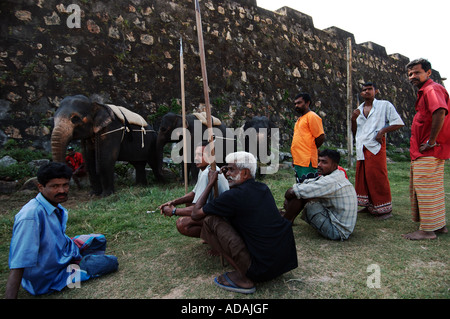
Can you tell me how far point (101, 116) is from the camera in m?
5.61

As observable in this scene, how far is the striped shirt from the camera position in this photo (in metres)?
3.07

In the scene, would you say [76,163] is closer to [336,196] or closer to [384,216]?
[336,196]

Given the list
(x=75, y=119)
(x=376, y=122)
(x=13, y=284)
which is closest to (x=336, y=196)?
(x=376, y=122)

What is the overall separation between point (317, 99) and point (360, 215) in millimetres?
9908

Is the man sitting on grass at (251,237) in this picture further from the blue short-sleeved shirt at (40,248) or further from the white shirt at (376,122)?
the white shirt at (376,122)

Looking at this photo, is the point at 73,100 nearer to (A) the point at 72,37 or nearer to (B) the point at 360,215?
(A) the point at 72,37

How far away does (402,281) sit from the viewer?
88.6 inches

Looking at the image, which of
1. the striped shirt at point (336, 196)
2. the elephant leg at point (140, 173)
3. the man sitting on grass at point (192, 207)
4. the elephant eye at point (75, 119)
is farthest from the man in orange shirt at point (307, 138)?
the elephant leg at point (140, 173)

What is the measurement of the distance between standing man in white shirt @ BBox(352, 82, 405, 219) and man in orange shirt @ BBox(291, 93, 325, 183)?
661 mm

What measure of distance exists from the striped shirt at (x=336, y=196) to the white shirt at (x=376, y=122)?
112cm

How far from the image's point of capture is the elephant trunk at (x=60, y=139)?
16.4ft

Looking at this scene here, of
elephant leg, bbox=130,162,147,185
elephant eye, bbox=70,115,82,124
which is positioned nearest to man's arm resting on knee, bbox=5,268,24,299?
elephant eye, bbox=70,115,82,124
